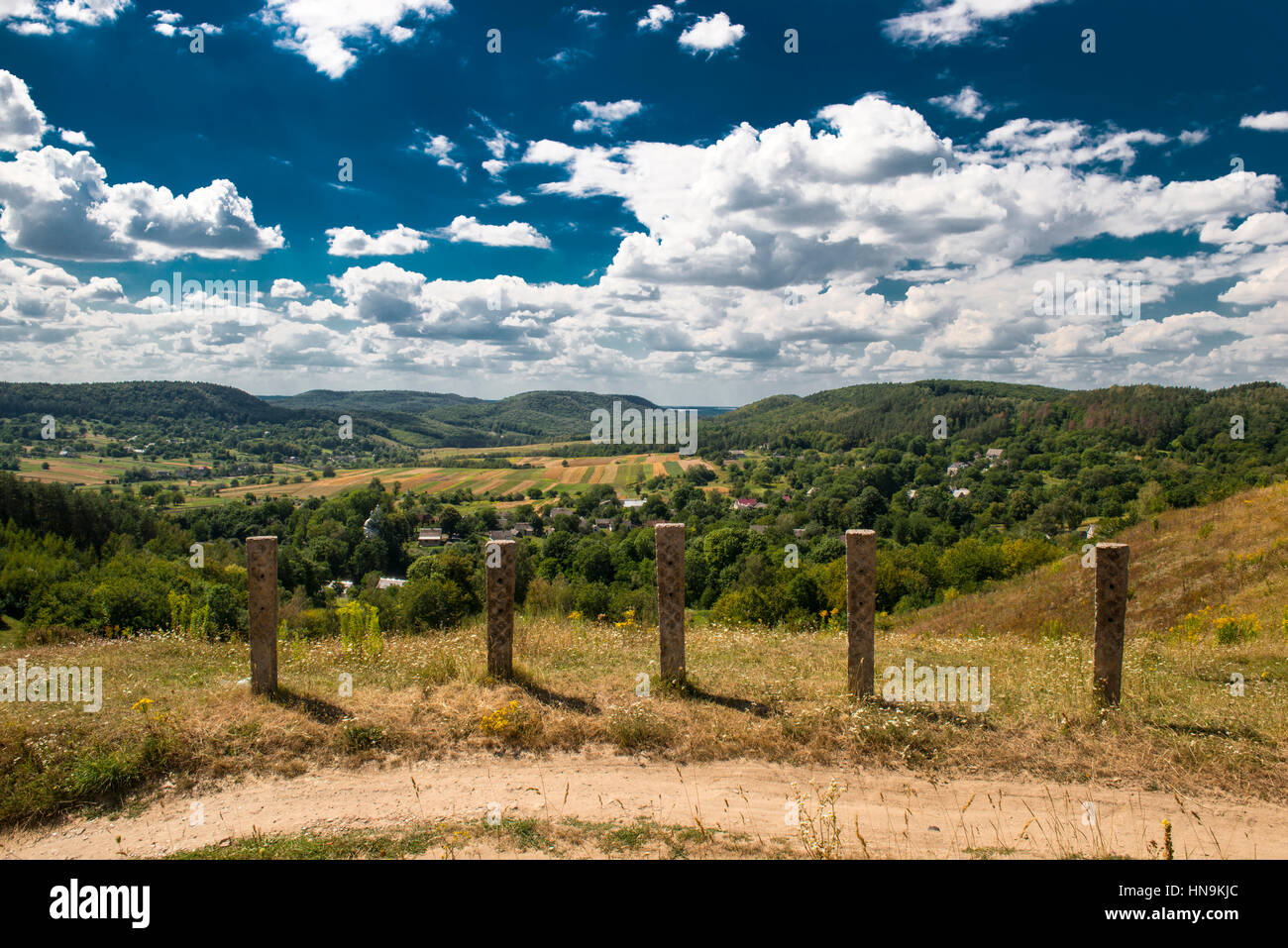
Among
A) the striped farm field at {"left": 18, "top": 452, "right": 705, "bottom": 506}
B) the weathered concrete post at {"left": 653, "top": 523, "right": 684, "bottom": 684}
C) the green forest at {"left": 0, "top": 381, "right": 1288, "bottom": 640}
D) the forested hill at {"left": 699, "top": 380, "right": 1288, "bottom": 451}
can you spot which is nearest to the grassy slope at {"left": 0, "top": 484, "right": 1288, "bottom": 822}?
the weathered concrete post at {"left": 653, "top": 523, "right": 684, "bottom": 684}

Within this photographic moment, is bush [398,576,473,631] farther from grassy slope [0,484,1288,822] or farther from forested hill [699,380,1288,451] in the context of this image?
forested hill [699,380,1288,451]

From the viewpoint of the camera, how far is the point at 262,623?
8141 millimetres

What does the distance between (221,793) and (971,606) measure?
84.0 feet

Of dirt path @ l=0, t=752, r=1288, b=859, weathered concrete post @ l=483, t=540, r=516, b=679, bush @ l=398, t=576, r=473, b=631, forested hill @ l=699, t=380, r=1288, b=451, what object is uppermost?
forested hill @ l=699, t=380, r=1288, b=451

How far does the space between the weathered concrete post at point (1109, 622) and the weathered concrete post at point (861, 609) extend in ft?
8.49

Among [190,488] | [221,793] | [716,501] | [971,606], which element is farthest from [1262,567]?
[190,488]

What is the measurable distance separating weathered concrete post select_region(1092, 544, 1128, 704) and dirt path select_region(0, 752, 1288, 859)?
1.74m

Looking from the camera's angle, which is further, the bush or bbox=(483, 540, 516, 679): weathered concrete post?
the bush

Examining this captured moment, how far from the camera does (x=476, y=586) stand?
37062 mm

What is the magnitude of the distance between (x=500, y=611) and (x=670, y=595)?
7.74 ft

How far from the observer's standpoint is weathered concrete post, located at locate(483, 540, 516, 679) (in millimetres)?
8688

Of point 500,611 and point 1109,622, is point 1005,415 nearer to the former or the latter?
point 1109,622

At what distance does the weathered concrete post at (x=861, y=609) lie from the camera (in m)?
7.95

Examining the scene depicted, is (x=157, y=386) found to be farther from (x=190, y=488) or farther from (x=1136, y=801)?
(x=1136, y=801)
